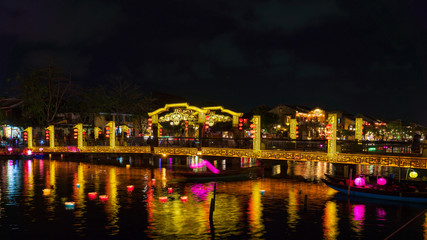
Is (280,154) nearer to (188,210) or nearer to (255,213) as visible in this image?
(255,213)

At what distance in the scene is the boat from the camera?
72.3ft

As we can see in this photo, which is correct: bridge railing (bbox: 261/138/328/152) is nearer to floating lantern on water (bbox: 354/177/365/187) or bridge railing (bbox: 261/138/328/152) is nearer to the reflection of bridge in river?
the reflection of bridge in river

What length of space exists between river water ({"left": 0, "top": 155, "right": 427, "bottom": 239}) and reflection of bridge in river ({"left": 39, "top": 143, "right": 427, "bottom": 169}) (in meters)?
1.99

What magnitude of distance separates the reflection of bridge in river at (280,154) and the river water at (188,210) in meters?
1.99

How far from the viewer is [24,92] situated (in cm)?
5231

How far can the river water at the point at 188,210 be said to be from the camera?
636 inches

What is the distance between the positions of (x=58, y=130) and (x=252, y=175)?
4540 centimetres

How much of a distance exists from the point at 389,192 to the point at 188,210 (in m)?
12.1

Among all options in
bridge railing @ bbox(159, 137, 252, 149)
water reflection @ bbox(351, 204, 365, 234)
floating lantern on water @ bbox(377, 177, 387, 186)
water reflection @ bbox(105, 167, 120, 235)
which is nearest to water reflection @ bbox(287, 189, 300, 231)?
water reflection @ bbox(351, 204, 365, 234)

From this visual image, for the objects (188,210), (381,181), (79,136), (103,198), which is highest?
(79,136)

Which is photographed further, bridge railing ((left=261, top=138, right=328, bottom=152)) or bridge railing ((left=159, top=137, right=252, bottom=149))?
bridge railing ((left=159, top=137, right=252, bottom=149))

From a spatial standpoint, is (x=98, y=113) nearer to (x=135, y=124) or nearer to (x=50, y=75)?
(x=135, y=124)

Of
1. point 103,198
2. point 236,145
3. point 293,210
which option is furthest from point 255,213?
point 236,145

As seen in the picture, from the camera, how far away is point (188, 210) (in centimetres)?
A: 1989
